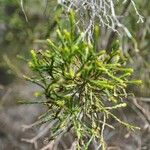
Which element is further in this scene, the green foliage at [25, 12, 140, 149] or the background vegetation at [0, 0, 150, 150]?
the background vegetation at [0, 0, 150, 150]

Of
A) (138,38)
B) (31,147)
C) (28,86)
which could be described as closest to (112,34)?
(138,38)

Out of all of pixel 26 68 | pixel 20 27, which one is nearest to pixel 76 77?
pixel 20 27

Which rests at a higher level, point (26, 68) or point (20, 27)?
point (20, 27)

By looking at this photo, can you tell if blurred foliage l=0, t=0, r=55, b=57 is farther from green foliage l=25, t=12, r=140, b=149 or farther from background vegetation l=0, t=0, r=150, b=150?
green foliage l=25, t=12, r=140, b=149

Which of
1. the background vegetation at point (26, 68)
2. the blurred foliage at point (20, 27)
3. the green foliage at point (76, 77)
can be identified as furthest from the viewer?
the blurred foliage at point (20, 27)

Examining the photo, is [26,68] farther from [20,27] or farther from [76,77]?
[76,77]

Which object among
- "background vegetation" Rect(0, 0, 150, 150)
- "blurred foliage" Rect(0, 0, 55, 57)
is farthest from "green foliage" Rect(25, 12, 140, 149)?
"blurred foliage" Rect(0, 0, 55, 57)

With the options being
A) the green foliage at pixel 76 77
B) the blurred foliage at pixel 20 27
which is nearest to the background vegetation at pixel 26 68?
the blurred foliage at pixel 20 27

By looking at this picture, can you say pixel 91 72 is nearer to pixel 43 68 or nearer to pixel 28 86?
pixel 43 68

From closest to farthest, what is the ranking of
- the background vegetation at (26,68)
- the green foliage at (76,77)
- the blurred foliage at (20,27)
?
the green foliage at (76,77), the background vegetation at (26,68), the blurred foliage at (20,27)

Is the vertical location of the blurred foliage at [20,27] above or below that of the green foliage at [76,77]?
above

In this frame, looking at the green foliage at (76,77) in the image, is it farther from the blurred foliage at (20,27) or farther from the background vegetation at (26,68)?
the blurred foliage at (20,27)

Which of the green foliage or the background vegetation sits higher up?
the background vegetation
